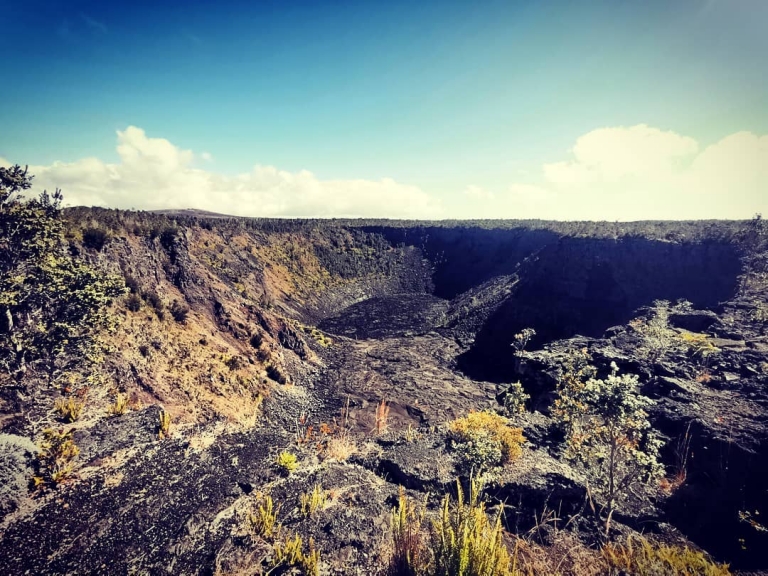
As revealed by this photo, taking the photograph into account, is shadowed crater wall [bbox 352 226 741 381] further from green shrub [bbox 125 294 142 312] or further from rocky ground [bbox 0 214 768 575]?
green shrub [bbox 125 294 142 312]

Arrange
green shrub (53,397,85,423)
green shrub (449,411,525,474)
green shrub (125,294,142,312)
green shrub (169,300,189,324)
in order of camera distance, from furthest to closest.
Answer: green shrub (169,300,189,324) < green shrub (125,294,142,312) < green shrub (53,397,85,423) < green shrub (449,411,525,474)

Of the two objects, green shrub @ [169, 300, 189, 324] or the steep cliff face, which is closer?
green shrub @ [169, 300, 189, 324]

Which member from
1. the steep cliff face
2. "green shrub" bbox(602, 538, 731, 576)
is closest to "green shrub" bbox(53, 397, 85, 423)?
"green shrub" bbox(602, 538, 731, 576)

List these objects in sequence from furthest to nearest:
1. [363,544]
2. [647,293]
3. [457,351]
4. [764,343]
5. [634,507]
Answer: [647,293], [457,351], [764,343], [634,507], [363,544]

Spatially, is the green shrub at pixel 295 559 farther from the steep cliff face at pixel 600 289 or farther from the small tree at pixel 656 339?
the small tree at pixel 656 339

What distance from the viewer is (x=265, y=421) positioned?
18.1 m

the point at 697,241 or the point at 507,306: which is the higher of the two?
the point at 697,241

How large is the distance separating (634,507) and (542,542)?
14.3ft

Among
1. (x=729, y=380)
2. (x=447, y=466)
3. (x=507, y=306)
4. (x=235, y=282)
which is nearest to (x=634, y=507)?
(x=447, y=466)

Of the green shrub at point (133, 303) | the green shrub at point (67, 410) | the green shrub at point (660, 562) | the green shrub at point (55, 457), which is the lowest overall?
the green shrub at point (660, 562)

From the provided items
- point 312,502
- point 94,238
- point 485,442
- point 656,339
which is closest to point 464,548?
point 312,502

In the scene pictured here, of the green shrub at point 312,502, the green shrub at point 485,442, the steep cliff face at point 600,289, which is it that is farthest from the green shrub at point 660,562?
the steep cliff face at point 600,289

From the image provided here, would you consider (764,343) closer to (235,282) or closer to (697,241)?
(697,241)

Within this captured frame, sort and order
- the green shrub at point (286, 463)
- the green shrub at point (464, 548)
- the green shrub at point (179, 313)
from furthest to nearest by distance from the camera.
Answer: the green shrub at point (179, 313)
the green shrub at point (286, 463)
the green shrub at point (464, 548)
